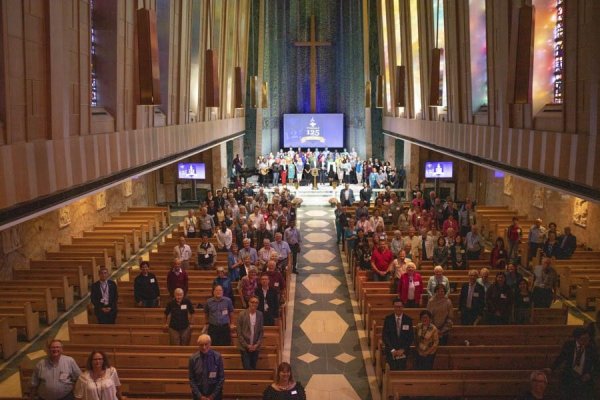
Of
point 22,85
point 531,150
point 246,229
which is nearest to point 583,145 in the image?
point 531,150

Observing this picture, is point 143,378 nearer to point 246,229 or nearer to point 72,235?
point 246,229

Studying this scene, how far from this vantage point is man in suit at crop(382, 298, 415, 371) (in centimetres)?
821

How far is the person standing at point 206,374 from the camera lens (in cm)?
669

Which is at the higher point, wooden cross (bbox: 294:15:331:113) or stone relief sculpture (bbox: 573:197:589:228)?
wooden cross (bbox: 294:15:331:113)

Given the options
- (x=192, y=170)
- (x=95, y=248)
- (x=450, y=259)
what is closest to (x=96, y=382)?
(x=450, y=259)

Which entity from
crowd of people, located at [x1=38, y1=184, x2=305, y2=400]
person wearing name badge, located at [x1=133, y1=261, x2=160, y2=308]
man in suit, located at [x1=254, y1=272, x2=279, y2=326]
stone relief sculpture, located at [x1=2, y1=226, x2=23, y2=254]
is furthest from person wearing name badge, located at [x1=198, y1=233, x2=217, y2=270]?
stone relief sculpture, located at [x1=2, y1=226, x2=23, y2=254]

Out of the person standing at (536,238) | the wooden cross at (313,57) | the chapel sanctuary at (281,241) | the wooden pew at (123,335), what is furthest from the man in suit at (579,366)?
the wooden cross at (313,57)

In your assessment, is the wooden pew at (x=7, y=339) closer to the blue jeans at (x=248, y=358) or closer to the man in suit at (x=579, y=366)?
the blue jeans at (x=248, y=358)

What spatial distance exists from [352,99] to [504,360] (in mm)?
28832

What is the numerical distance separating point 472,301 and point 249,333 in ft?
12.0

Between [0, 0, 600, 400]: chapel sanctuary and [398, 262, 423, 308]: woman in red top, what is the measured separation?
0.03m

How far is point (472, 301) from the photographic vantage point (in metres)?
9.41

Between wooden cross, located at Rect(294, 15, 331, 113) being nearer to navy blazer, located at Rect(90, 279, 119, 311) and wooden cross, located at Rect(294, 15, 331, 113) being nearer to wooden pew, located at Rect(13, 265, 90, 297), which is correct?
wooden pew, located at Rect(13, 265, 90, 297)

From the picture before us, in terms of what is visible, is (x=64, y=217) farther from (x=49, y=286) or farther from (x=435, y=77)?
(x=435, y=77)
